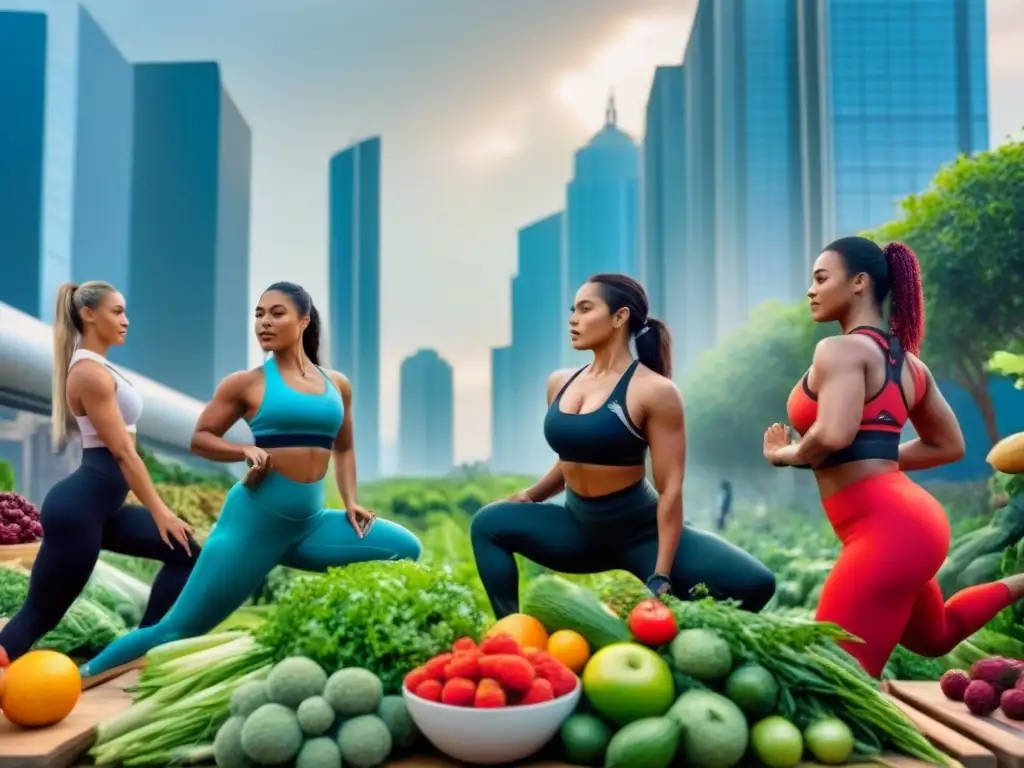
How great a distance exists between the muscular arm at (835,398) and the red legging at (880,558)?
0.23 meters

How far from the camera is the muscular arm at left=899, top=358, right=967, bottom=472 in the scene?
12.6 feet

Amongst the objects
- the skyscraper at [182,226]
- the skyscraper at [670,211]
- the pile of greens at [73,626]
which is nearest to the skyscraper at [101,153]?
the skyscraper at [182,226]

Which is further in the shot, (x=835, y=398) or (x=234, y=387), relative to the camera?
(x=234, y=387)

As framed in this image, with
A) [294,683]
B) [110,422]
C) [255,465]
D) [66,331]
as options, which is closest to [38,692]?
[294,683]

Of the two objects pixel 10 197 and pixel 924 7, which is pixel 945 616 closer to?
pixel 924 7

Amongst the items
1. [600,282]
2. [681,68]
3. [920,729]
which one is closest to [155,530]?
[600,282]

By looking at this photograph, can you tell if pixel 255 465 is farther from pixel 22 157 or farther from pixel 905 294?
pixel 22 157

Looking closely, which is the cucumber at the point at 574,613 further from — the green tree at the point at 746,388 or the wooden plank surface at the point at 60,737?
the green tree at the point at 746,388

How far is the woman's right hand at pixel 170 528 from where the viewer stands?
4168 millimetres

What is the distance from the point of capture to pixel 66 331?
171 inches

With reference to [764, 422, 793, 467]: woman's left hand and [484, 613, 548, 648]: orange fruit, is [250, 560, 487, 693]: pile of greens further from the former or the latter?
[764, 422, 793, 467]: woman's left hand

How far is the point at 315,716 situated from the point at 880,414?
2.26m

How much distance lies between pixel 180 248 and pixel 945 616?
→ 190 feet

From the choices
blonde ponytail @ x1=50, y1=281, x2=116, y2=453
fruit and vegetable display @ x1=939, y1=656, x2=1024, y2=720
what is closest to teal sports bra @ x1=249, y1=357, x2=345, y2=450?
blonde ponytail @ x1=50, y1=281, x2=116, y2=453
